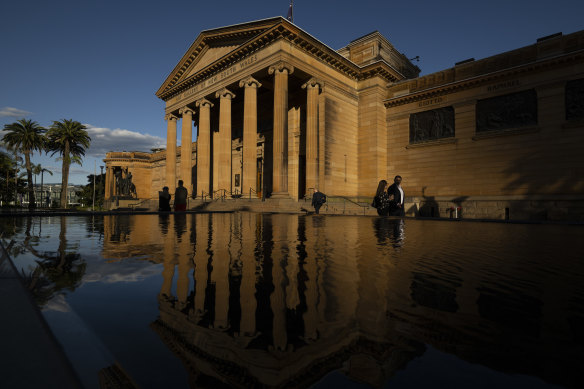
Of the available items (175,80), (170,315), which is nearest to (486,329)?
(170,315)

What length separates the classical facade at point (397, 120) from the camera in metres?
18.4

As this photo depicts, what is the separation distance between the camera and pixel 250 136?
76.0 feet

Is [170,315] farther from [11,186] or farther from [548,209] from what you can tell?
[11,186]

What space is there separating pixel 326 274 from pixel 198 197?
26047 millimetres

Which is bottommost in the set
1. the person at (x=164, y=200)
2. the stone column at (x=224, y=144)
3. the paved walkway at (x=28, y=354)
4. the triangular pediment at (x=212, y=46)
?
the paved walkway at (x=28, y=354)

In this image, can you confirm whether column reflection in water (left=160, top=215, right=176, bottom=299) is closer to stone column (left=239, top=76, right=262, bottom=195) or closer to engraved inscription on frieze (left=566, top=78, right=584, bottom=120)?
stone column (left=239, top=76, right=262, bottom=195)

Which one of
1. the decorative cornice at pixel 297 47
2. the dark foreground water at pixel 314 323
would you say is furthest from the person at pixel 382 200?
the decorative cornice at pixel 297 47

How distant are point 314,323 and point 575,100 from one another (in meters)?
23.8

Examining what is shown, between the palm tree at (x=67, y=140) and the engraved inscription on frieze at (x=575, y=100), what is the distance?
50.5 m

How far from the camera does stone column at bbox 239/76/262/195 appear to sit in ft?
74.3

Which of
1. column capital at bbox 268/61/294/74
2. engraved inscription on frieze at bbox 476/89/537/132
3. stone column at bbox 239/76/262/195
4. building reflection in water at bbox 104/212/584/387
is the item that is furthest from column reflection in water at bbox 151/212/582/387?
engraved inscription on frieze at bbox 476/89/537/132

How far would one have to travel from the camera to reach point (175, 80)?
32.2 m

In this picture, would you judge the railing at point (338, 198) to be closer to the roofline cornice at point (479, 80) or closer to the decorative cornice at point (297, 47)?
the roofline cornice at point (479, 80)

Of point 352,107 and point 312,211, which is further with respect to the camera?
point 352,107
